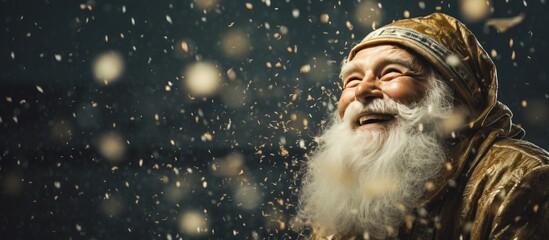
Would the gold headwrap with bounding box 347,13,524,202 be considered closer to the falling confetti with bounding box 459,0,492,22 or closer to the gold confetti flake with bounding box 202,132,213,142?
the falling confetti with bounding box 459,0,492,22

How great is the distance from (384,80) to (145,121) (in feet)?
6.94

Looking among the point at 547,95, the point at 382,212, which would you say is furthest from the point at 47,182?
the point at 547,95

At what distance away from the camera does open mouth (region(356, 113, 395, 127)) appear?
1933mm

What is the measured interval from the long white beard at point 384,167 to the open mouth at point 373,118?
21mm

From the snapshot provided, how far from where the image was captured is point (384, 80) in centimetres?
197

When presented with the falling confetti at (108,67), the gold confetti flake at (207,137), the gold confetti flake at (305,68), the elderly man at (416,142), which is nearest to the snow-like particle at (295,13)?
the gold confetti flake at (305,68)

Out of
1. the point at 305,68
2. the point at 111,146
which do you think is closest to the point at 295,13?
the point at 305,68

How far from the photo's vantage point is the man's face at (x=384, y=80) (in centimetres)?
193

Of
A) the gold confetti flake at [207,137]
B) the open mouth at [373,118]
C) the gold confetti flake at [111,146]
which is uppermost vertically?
the open mouth at [373,118]

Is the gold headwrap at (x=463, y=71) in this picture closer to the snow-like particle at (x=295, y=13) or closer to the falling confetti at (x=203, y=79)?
the snow-like particle at (x=295, y=13)

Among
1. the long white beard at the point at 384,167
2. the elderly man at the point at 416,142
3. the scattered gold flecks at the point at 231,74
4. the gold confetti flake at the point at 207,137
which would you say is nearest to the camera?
the elderly man at the point at 416,142

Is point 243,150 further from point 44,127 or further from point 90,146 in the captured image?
point 44,127

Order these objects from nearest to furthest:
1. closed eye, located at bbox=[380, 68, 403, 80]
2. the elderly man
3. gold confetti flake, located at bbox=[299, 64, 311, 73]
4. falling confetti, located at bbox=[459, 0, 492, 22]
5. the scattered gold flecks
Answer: the elderly man → closed eye, located at bbox=[380, 68, 403, 80] → falling confetti, located at bbox=[459, 0, 492, 22] → gold confetti flake, located at bbox=[299, 64, 311, 73] → the scattered gold flecks

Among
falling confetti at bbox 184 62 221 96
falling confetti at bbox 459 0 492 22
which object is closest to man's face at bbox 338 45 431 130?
falling confetti at bbox 459 0 492 22
